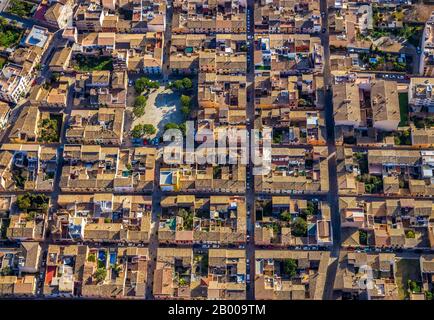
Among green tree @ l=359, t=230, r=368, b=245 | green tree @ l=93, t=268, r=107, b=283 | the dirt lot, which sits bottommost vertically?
green tree @ l=93, t=268, r=107, b=283

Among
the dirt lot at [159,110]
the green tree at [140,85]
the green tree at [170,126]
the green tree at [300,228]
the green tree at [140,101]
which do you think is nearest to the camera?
the green tree at [300,228]

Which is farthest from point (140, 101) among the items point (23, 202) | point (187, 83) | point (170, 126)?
point (23, 202)

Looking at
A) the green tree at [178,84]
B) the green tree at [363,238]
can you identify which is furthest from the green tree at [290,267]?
the green tree at [178,84]

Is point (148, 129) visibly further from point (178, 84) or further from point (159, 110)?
point (178, 84)

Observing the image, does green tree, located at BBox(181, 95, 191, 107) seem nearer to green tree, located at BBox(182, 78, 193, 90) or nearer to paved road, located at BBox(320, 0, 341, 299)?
green tree, located at BBox(182, 78, 193, 90)

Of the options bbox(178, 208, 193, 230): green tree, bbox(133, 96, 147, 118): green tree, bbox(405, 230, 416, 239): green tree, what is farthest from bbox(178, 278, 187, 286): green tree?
bbox(405, 230, 416, 239): green tree

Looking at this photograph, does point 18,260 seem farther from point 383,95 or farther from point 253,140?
point 383,95

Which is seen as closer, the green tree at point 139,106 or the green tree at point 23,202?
the green tree at point 23,202

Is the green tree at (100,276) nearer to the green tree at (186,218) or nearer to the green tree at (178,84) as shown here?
the green tree at (186,218)

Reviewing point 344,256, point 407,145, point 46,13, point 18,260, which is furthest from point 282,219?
point 46,13
